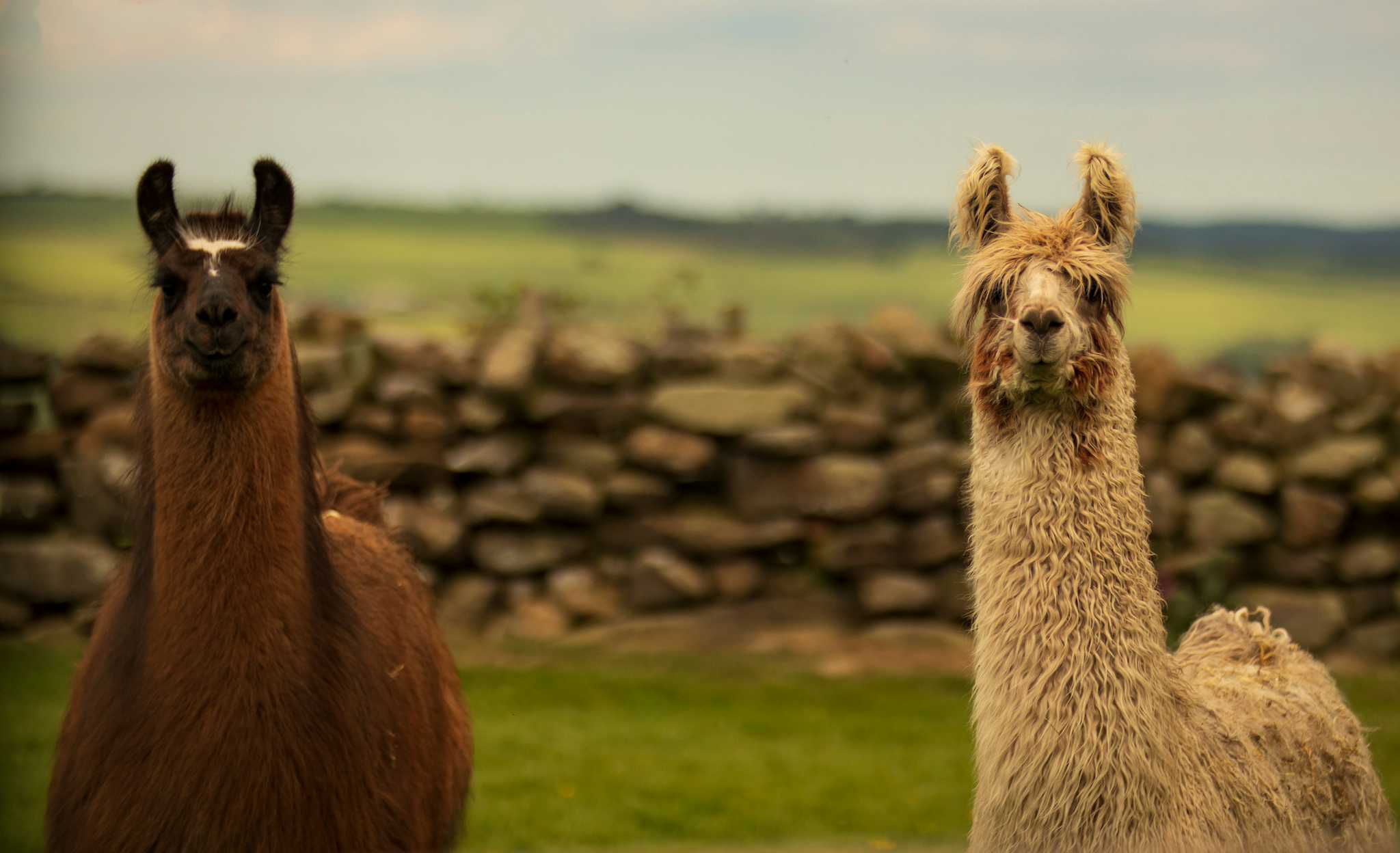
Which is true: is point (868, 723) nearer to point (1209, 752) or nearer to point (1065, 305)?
point (1209, 752)

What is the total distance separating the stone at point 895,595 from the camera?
7.48m

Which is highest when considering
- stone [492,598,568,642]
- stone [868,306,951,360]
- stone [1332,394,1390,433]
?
stone [868,306,951,360]

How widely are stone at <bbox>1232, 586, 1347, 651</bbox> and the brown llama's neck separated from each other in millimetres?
5801

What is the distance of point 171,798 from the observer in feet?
9.55

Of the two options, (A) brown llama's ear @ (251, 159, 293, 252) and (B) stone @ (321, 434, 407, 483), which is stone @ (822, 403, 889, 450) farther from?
(A) brown llama's ear @ (251, 159, 293, 252)

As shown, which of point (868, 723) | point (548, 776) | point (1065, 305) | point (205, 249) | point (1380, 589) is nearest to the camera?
point (1065, 305)

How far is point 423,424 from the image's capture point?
7570mm

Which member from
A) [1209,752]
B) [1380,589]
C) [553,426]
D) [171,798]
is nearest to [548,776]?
[553,426]

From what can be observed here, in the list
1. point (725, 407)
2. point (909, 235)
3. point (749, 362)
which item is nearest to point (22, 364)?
point (725, 407)

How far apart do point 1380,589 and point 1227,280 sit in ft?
6.46

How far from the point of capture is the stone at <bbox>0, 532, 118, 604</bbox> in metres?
7.27

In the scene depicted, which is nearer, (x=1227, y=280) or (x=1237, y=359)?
(x=1227, y=280)

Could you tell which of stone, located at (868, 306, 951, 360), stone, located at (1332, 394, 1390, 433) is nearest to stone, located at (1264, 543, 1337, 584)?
stone, located at (1332, 394, 1390, 433)

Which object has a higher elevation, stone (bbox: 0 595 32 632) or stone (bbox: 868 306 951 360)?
stone (bbox: 868 306 951 360)
